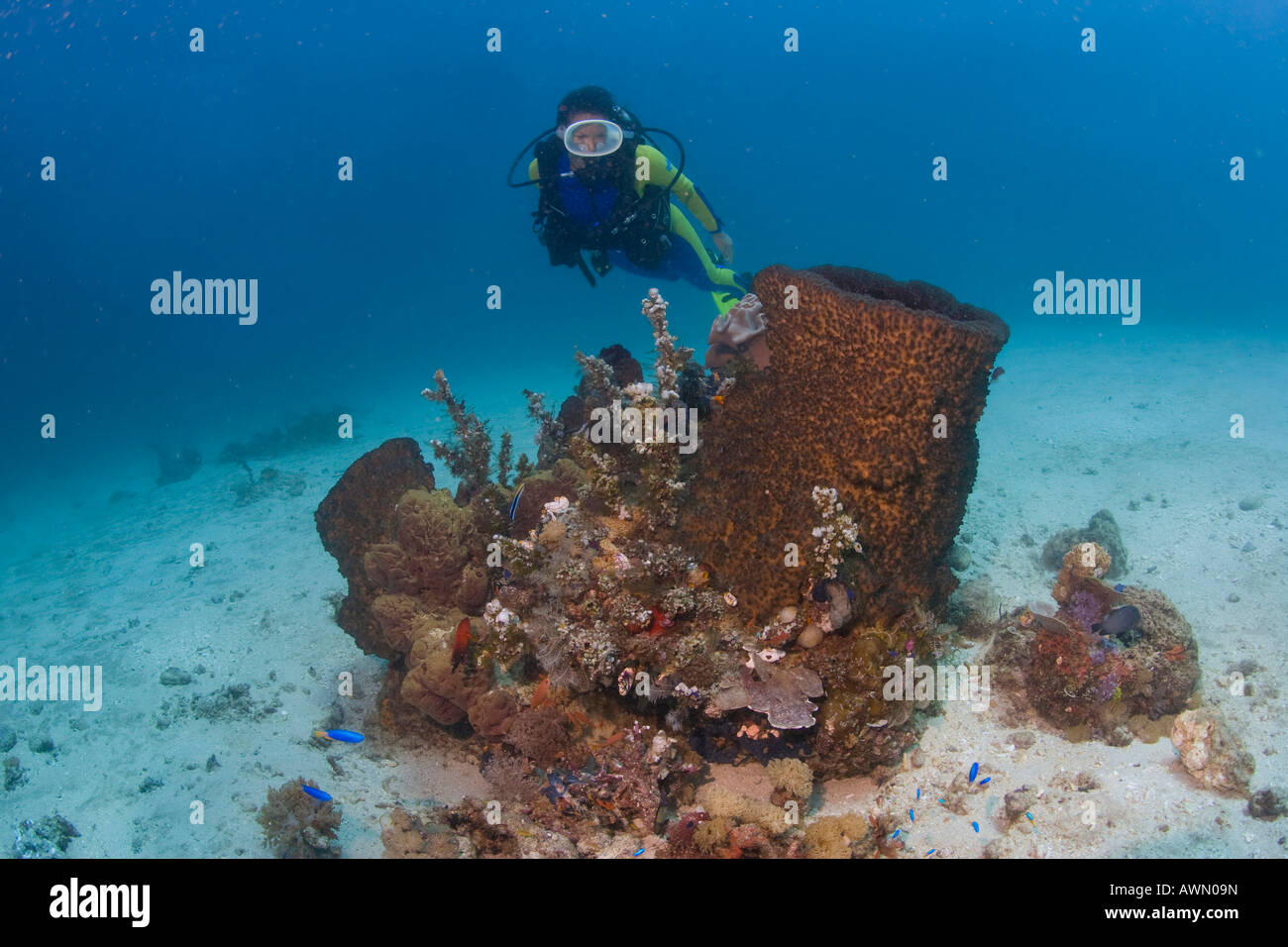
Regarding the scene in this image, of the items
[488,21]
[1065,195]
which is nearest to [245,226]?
[488,21]

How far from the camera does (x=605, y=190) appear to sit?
8.41 meters

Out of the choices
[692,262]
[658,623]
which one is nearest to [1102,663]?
[658,623]

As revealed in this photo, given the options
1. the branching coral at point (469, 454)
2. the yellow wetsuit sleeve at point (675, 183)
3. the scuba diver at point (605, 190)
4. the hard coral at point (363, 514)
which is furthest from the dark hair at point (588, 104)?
the hard coral at point (363, 514)

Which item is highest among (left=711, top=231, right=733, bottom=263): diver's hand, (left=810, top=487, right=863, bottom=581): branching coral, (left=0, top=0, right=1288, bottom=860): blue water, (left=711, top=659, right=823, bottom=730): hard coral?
(left=0, top=0, right=1288, bottom=860): blue water

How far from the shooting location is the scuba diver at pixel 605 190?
8.17 metres

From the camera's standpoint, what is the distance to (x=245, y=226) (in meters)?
81.9

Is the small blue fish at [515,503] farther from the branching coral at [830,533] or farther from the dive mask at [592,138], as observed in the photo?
the dive mask at [592,138]

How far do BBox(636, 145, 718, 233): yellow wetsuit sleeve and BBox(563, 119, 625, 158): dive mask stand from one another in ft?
1.63

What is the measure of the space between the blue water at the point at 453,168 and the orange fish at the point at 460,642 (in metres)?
20.7

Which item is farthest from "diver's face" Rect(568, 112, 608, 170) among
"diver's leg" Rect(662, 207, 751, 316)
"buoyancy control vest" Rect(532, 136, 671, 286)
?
"diver's leg" Rect(662, 207, 751, 316)

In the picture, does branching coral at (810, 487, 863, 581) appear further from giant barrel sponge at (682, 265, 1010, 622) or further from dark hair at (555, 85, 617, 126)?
dark hair at (555, 85, 617, 126)

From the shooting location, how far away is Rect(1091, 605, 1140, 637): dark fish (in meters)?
4.75
